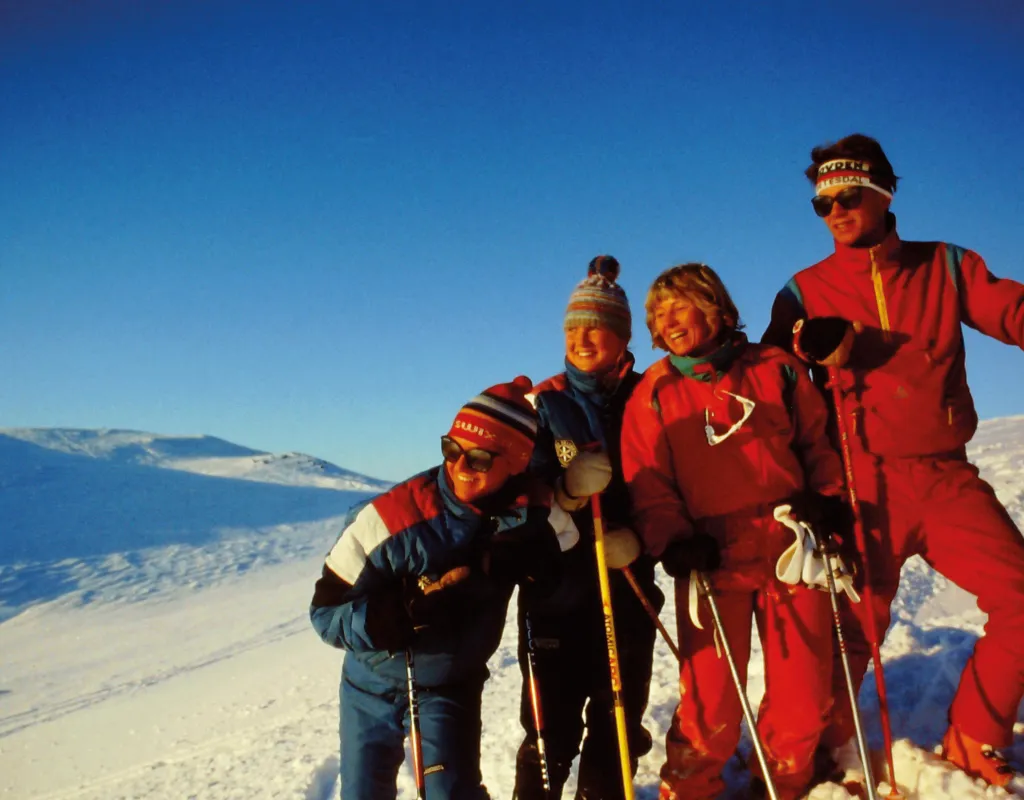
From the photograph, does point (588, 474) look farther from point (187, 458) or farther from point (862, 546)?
point (187, 458)

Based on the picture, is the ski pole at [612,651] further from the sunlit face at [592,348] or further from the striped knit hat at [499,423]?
the sunlit face at [592,348]

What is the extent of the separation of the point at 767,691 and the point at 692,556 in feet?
2.64

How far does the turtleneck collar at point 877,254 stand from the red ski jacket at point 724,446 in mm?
581

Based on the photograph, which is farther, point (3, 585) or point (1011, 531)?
point (3, 585)

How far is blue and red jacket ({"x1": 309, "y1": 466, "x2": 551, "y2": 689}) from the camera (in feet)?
9.52

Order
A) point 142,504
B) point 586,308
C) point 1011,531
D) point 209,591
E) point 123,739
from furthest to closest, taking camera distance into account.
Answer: point 142,504, point 209,591, point 123,739, point 586,308, point 1011,531

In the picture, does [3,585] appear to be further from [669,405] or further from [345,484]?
[669,405]

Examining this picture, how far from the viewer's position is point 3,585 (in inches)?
644

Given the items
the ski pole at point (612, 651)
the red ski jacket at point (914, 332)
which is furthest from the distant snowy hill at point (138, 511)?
the red ski jacket at point (914, 332)

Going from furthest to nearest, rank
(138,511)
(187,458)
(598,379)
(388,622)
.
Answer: (187,458)
(138,511)
(598,379)
(388,622)

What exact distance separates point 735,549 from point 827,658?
0.60 m

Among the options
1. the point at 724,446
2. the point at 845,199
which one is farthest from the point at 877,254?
the point at 724,446

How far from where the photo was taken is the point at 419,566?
2.92m

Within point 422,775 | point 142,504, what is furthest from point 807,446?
point 142,504
